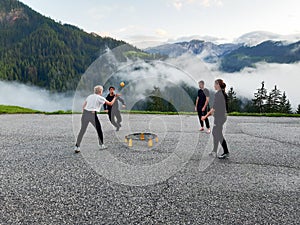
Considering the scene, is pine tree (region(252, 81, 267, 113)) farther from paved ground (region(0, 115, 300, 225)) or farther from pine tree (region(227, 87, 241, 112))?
paved ground (region(0, 115, 300, 225))

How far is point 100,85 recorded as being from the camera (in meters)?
7.29

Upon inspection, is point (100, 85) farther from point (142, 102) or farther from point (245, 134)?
point (245, 134)

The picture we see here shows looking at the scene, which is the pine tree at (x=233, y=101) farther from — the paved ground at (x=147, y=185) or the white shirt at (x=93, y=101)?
the white shirt at (x=93, y=101)

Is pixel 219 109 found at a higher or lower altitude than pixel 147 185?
higher

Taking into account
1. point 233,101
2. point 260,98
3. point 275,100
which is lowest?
point 233,101

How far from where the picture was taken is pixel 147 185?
4.93 meters

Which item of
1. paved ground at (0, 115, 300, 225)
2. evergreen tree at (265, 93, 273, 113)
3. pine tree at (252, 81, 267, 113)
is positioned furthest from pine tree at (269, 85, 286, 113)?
paved ground at (0, 115, 300, 225)

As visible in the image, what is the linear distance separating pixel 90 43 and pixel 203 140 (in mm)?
121429

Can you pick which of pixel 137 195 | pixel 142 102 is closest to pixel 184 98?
pixel 142 102

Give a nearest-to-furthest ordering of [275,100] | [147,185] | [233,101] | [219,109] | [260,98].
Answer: [147,185], [219,109], [275,100], [260,98], [233,101]

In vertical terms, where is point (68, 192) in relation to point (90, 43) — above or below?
below

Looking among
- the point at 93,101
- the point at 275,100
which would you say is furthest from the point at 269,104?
the point at 93,101

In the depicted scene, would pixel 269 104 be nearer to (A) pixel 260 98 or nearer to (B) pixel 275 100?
(B) pixel 275 100

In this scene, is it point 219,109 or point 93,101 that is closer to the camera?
point 219,109
